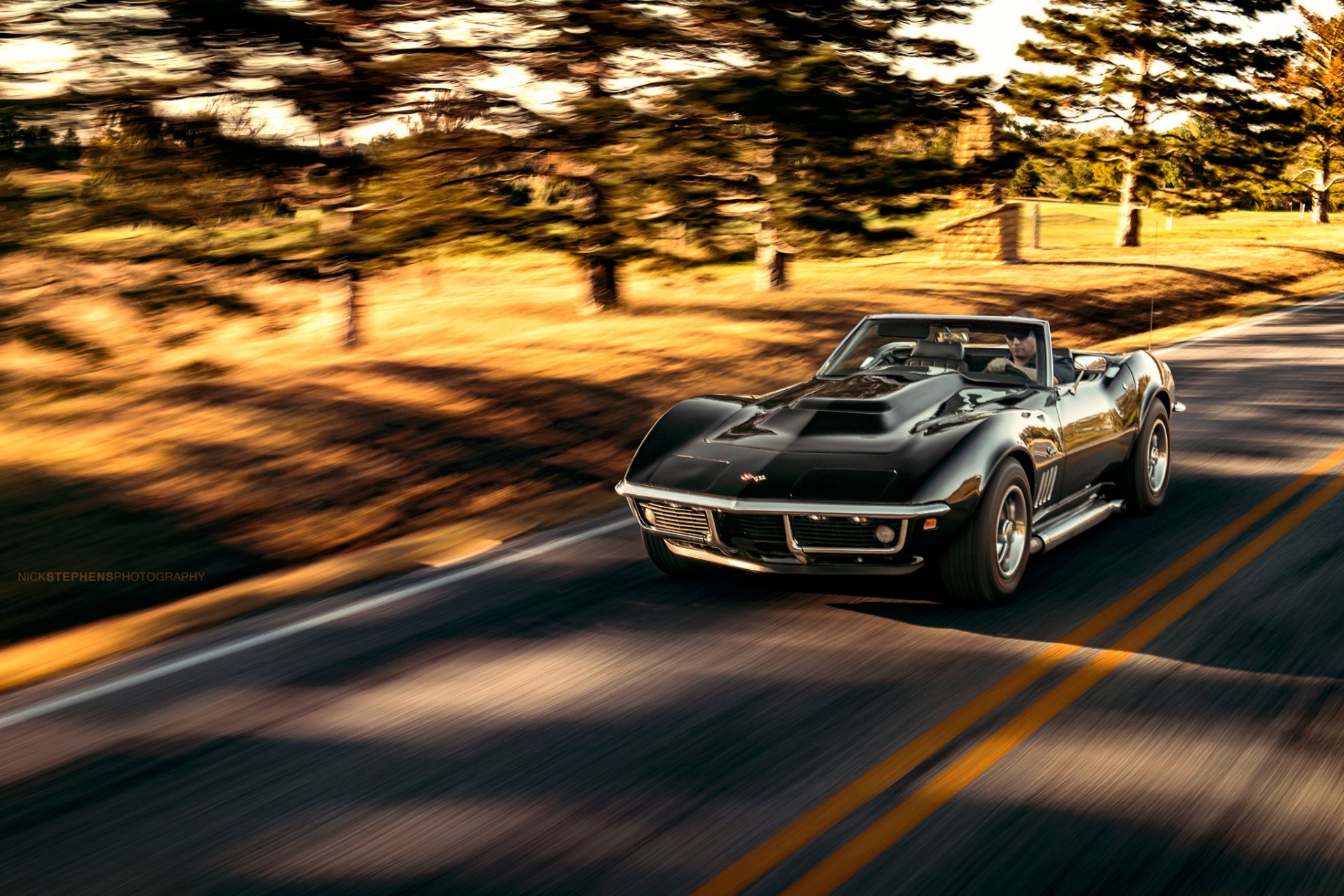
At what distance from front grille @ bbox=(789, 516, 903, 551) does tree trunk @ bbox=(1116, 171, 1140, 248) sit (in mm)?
36843

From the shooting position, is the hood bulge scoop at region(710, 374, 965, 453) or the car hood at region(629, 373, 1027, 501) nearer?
the car hood at region(629, 373, 1027, 501)

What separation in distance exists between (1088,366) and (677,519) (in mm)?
3006

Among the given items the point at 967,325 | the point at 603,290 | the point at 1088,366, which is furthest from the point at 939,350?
the point at 603,290

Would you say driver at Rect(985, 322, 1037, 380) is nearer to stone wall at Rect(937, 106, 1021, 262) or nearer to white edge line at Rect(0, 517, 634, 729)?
white edge line at Rect(0, 517, 634, 729)

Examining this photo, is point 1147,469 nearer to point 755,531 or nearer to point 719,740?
point 755,531

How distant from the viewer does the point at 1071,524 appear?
7.00 m

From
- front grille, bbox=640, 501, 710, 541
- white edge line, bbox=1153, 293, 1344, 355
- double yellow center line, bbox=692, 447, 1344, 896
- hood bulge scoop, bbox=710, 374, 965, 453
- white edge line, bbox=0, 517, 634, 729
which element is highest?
hood bulge scoop, bbox=710, 374, 965, 453

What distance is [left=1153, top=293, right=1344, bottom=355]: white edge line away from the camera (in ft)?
57.3

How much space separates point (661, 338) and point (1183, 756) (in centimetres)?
1295

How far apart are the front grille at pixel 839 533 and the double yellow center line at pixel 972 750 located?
0.86m

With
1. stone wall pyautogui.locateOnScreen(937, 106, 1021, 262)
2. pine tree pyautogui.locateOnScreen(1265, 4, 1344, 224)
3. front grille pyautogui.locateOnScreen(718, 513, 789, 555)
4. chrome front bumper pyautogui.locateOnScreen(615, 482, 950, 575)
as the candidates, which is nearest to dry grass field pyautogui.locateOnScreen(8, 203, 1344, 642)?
chrome front bumper pyautogui.locateOnScreen(615, 482, 950, 575)

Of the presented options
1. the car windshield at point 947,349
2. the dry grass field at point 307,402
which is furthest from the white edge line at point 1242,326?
the car windshield at point 947,349

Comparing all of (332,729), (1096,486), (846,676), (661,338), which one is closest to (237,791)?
(332,729)

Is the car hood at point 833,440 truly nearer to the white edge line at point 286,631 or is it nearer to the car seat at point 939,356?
the car seat at point 939,356
